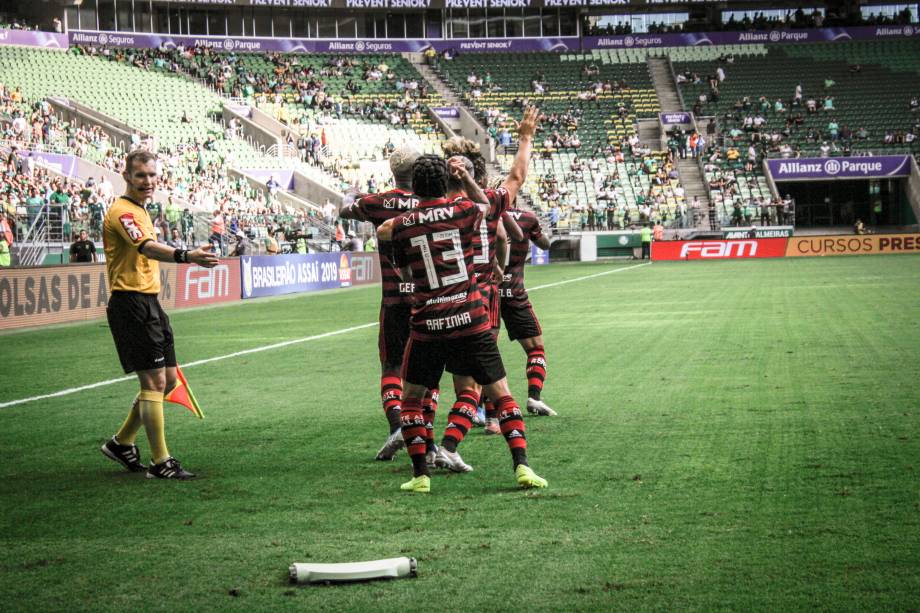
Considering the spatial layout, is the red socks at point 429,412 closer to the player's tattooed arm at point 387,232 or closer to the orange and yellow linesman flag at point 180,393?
the player's tattooed arm at point 387,232

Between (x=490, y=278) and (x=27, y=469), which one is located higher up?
(x=490, y=278)

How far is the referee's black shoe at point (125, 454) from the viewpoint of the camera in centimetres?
759

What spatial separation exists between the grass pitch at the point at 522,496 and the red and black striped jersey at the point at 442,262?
106cm

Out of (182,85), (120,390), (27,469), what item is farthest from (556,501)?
(182,85)

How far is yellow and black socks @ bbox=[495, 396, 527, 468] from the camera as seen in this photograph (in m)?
6.66

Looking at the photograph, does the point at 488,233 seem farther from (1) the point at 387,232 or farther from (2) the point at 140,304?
(2) the point at 140,304

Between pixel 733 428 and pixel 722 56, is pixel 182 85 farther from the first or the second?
pixel 733 428

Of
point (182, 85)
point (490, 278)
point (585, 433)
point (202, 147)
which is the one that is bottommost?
point (585, 433)

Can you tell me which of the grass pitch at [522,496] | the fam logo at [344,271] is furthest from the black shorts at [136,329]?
the fam logo at [344,271]

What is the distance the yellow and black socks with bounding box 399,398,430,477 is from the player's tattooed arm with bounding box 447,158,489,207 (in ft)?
4.38

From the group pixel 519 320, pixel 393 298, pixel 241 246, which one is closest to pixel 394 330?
pixel 393 298

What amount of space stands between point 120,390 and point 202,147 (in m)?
37.8

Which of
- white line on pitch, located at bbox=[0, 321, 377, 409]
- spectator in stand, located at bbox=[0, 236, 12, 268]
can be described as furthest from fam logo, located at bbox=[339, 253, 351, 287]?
white line on pitch, located at bbox=[0, 321, 377, 409]

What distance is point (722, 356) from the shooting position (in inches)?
529
